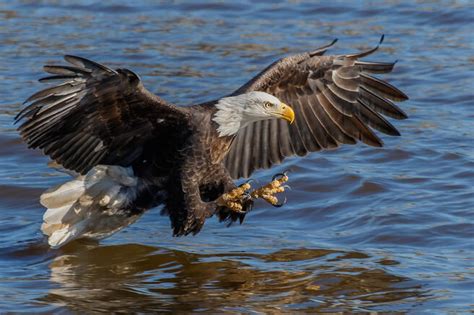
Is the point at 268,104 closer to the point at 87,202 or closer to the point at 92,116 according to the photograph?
the point at 92,116

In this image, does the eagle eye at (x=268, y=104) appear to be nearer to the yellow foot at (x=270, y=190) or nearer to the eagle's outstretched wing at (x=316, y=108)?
the eagle's outstretched wing at (x=316, y=108)

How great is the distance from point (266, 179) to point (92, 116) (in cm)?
229

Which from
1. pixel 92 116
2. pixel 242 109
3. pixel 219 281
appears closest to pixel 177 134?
pixel 242 109

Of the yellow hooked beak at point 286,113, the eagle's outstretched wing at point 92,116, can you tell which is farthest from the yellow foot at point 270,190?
the eagle's outstretched wing at point 92,116

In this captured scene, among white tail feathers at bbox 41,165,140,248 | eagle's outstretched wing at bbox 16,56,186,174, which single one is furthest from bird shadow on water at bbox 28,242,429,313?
eagle's outstretched wing at bbox 16,56,186,174

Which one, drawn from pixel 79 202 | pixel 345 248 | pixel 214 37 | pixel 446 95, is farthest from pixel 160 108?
pixel 214 37

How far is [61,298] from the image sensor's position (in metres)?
Answer: 6.68

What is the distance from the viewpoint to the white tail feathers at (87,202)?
24.2 ft

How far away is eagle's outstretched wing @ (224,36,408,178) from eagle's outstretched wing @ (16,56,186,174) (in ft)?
2.57

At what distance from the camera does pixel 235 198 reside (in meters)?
7.31

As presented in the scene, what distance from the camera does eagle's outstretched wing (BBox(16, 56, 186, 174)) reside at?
665 cm

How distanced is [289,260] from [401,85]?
3.92 meters

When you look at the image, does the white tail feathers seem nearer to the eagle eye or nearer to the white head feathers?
the white head feathers

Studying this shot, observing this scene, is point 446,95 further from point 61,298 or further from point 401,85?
point 61,298
